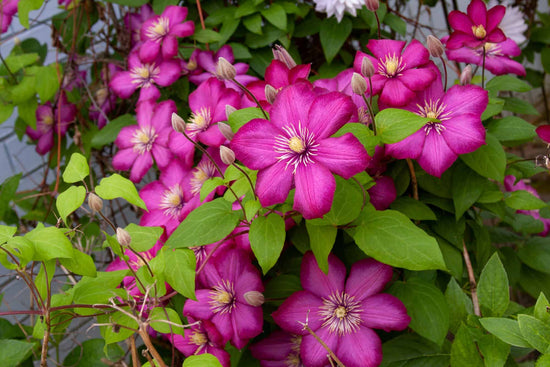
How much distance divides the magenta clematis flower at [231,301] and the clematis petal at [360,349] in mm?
116

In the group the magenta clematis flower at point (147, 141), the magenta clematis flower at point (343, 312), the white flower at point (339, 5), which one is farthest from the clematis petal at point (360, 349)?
the white flower at point (339, 5)

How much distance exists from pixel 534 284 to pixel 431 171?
52 centimetres

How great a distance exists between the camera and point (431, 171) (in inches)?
27.5

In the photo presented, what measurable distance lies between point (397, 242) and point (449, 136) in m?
0.17

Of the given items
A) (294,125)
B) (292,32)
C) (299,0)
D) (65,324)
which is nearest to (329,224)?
(294,125)

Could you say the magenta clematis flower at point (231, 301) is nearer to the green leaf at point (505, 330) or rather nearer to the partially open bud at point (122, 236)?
the partially open bud at point (122, 236)

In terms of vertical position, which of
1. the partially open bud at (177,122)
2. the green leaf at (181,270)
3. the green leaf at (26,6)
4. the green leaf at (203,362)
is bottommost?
the green leaf at (203,362)

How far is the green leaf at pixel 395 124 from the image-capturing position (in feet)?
1.98

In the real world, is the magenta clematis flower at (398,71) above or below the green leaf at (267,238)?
above

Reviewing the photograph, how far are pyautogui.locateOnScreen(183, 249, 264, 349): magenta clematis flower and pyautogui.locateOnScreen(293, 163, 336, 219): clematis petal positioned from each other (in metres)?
0.22

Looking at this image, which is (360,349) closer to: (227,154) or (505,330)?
(505,330)

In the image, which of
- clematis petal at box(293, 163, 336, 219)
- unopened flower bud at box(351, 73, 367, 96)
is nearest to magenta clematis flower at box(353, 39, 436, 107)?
unopened flower bud at box(351, 73, 367, 96)

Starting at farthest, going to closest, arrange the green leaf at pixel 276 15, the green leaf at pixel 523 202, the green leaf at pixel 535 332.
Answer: the green leaf at pixel 276 15, the green leaf at pixel 523 202, the green leaf at pixel 535 332

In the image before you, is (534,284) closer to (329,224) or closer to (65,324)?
(329,224)
